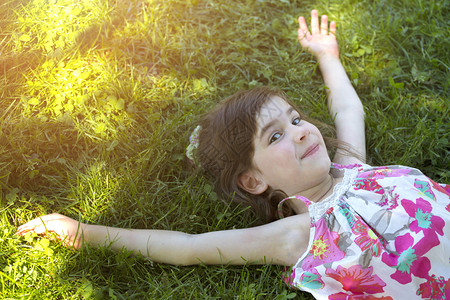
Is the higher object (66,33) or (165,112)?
(66,33)

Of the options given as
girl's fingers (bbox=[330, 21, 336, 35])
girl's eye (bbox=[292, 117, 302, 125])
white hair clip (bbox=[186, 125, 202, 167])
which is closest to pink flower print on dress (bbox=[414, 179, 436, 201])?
girl's eye (bbox=[292, 117, 302, 125])

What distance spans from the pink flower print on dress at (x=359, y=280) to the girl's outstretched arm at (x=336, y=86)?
759mm

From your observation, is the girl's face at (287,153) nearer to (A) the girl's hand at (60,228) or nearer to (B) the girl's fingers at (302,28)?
(A) the girl's hand at (60,228)

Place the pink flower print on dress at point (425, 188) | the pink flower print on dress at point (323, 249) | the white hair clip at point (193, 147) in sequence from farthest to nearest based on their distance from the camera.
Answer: the white hair clip at point (193, 147), the pink flower print on dress at point (425, 188), the pink flower print on dress at point (323, 249)

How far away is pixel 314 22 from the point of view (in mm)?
3621

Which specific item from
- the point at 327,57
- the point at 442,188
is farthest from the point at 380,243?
the point at 327,57

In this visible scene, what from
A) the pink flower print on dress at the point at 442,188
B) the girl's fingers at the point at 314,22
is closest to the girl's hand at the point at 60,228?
the pink flower print on dress at the point at 442,188

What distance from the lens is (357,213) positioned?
7.98 ft

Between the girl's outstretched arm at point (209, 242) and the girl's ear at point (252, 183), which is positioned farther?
the girl's ear at point (252, 183)

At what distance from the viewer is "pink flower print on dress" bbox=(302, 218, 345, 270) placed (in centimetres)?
234

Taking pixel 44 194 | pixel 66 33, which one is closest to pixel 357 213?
pixel 44 194

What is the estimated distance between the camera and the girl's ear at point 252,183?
2.66 m

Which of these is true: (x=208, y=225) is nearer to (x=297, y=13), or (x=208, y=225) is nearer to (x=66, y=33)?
(x=66, y=33)

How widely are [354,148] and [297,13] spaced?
4.55 ft
